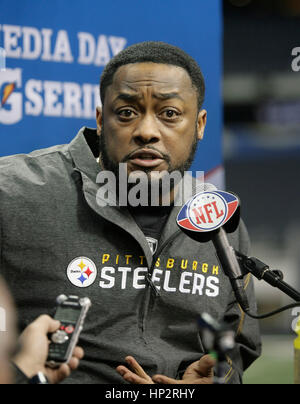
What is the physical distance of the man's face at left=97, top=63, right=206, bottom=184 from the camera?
4.50ft

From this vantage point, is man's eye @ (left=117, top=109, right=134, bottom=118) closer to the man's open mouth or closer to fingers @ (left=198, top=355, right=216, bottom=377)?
the man's open mouth

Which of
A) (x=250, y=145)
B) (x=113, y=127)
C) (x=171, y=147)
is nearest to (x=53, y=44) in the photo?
(x=113, y=127)

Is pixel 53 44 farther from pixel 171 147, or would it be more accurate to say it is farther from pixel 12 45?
pixel 171 147

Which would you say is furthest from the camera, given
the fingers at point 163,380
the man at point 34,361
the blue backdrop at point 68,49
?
the blue backdrop at point 68,49

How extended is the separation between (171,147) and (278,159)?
259 inches

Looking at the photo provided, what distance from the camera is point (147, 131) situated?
136 cm

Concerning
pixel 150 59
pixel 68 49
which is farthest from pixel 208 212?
pixel 68 49

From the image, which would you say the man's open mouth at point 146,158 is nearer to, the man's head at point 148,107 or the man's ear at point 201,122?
the man's head at point 148,107

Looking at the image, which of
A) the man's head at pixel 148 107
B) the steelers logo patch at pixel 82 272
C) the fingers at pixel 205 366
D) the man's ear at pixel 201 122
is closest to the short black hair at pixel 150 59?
the man's head at pixel 148 107

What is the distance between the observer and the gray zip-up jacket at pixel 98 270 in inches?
52.6

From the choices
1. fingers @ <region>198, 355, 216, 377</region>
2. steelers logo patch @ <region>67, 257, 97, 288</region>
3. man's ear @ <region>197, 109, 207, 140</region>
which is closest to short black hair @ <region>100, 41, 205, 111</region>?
man's ear @ <region>197, 109, 207, 140</region>

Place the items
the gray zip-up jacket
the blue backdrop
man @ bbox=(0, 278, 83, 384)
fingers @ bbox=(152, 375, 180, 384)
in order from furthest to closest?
1. the blue backdrop
2. the gray zip-up jacket
3. fingers @ bbox=(152, 375, 180, 384)
4. man @ bbox=(0, 278, 83, 384)

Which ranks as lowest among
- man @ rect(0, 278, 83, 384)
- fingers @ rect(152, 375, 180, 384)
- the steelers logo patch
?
fingers @ rect(152, 375, 180, 384)

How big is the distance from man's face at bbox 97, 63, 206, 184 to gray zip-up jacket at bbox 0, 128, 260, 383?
10 centimetres
